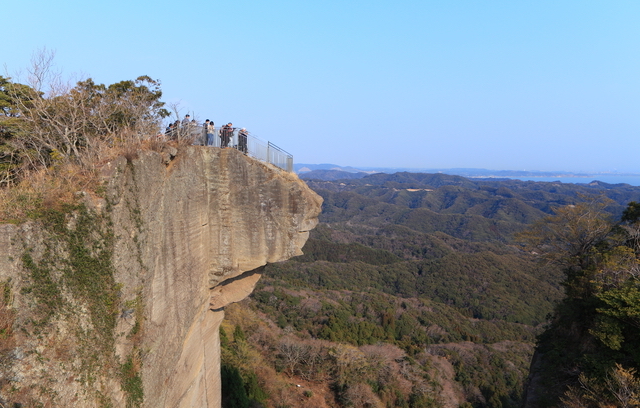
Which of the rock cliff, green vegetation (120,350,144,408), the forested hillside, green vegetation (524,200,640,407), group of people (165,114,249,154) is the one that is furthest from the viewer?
the forested hillside

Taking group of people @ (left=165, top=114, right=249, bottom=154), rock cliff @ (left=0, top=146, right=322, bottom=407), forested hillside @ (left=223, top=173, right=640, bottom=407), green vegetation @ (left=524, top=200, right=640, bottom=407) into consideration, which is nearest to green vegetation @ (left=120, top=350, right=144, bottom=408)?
rock cliff @ (left=0, top=146, right=322, bottom=407)

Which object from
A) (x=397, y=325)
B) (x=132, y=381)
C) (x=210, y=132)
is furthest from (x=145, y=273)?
(x=397, y=325)

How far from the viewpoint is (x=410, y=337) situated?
46656mm

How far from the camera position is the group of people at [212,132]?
12016 mm

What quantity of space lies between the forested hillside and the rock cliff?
9.73 meters

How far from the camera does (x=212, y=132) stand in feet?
40.7

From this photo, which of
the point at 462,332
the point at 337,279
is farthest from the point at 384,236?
the point at 462,332

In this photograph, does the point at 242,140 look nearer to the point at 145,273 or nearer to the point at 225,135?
the point at 225,135

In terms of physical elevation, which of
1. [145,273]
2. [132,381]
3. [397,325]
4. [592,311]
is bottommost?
[397,325]

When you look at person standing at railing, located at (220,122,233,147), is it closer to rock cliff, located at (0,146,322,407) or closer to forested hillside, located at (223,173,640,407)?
rock cliff, located at (0,146,322,407)

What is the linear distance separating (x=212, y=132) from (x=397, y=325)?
44332 millimetres

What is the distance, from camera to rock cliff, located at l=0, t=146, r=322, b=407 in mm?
6500

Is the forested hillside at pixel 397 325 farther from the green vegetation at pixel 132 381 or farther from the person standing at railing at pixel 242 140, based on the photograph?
the person standing at railing at pixel 242 140

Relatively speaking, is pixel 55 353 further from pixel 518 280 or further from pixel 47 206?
pixel 518 280
